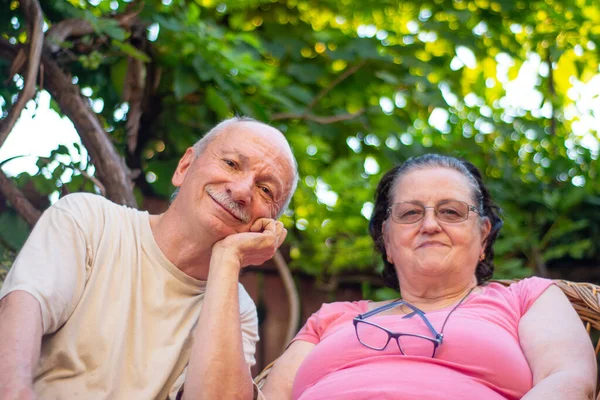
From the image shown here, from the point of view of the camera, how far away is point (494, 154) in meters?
3.81

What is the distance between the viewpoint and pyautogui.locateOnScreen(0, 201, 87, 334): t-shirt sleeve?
157cm

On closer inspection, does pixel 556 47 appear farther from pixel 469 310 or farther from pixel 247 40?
pixel 469 310

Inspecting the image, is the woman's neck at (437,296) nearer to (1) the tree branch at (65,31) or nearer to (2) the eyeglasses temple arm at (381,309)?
(2) the eyeglasses temple arm at (381,309)

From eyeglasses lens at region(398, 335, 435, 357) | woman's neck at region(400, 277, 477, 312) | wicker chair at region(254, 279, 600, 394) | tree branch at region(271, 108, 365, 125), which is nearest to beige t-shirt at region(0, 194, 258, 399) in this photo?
eyeglasses lens at region(398, 335, 435, 357)

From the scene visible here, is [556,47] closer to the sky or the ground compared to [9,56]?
closer to the sky

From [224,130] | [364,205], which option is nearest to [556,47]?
[364,205]

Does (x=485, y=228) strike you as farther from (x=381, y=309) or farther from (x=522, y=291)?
(x=381, y=309)

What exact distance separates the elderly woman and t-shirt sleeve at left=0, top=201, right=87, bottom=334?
0.64m

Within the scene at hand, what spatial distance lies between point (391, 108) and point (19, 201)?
216 cm

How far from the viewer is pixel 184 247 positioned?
1.89 meters

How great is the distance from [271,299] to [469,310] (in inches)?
65.4

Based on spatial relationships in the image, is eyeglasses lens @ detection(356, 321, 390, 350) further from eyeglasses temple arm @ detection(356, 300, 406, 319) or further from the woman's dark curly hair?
the woman's dark curly hair

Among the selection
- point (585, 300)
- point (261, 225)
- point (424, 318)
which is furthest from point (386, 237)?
point (585, 300)

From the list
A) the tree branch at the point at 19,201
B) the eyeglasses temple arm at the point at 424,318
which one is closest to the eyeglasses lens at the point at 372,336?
the eyeglasses temple arm at the point at 424,318
